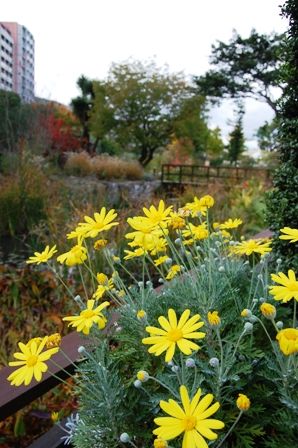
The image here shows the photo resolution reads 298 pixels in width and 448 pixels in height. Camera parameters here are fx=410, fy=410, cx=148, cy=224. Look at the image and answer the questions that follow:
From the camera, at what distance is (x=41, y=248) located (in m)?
4.18

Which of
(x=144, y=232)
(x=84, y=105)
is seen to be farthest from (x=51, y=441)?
(x=84, y=105)

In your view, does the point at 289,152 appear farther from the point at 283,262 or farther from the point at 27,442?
the point at 27,442

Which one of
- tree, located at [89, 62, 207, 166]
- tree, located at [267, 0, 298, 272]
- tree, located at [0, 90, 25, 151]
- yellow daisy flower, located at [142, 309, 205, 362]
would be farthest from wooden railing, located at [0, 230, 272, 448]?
tree, located at [89, 62, 207, 166]

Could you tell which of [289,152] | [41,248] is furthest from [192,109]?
[289,152]

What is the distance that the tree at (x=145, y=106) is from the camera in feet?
65.4

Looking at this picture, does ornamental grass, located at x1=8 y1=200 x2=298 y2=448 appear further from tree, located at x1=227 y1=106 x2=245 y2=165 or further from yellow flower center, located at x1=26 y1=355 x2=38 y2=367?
tree, located at x1=227 y1=106 x2=245 y2=165

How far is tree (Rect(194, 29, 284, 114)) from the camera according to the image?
758 inches

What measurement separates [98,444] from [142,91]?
66.7 feet

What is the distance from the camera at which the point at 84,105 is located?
23531mm

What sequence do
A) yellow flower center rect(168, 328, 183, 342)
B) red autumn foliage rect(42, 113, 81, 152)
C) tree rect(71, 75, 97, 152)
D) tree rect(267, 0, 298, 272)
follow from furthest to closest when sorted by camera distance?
tree rect(71, 75, 97, 152)
red autumn foliage rect(42, 113, 81, 152)
tree rect(267, 0, 298, 272)
yellow flower center rect(168, 328, 183, 342)

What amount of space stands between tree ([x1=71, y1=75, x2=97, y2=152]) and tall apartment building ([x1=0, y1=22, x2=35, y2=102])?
14.3 meters

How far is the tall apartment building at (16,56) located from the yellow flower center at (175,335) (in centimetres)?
593

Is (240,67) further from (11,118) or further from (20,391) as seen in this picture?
(20,391)

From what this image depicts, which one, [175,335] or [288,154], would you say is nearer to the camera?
[175,335]
